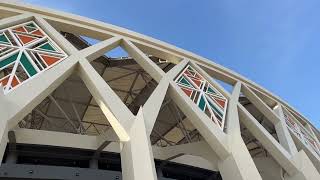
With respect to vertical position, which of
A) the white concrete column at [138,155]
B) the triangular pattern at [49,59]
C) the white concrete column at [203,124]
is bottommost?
the white concrete column at [138,155]

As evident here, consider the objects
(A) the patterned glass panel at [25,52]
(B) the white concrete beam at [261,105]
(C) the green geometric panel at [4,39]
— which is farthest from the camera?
(B) the white concrete beam at [261,105]

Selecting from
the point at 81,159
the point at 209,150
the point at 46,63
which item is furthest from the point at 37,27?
the point at 209,150

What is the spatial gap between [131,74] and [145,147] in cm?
1484

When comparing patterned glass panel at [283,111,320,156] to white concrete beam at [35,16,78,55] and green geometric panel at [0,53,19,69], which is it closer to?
white concrete beam at [35,16,78,55]

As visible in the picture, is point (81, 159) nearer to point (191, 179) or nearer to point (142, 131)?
point (191, 179)

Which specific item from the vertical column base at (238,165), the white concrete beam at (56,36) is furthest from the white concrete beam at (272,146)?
the white concrete beam at (56,36)

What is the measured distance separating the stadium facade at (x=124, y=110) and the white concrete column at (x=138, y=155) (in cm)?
3

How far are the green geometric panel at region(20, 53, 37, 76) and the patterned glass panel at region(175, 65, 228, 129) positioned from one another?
6.45 meters

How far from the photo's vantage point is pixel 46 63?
13.7 m

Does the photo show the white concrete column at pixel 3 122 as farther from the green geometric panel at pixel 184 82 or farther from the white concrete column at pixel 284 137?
the white concrete column at pixel 284 137

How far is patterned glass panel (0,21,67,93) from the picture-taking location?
12.6 meters

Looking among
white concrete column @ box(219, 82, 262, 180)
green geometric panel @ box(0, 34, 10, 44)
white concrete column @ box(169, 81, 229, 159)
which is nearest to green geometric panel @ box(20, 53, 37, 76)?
green geometric panel @ box(0, 34, 10, 44)

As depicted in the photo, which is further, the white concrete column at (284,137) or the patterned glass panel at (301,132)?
the patterned glass panel at (301,132)

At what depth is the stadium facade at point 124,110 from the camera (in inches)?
473
